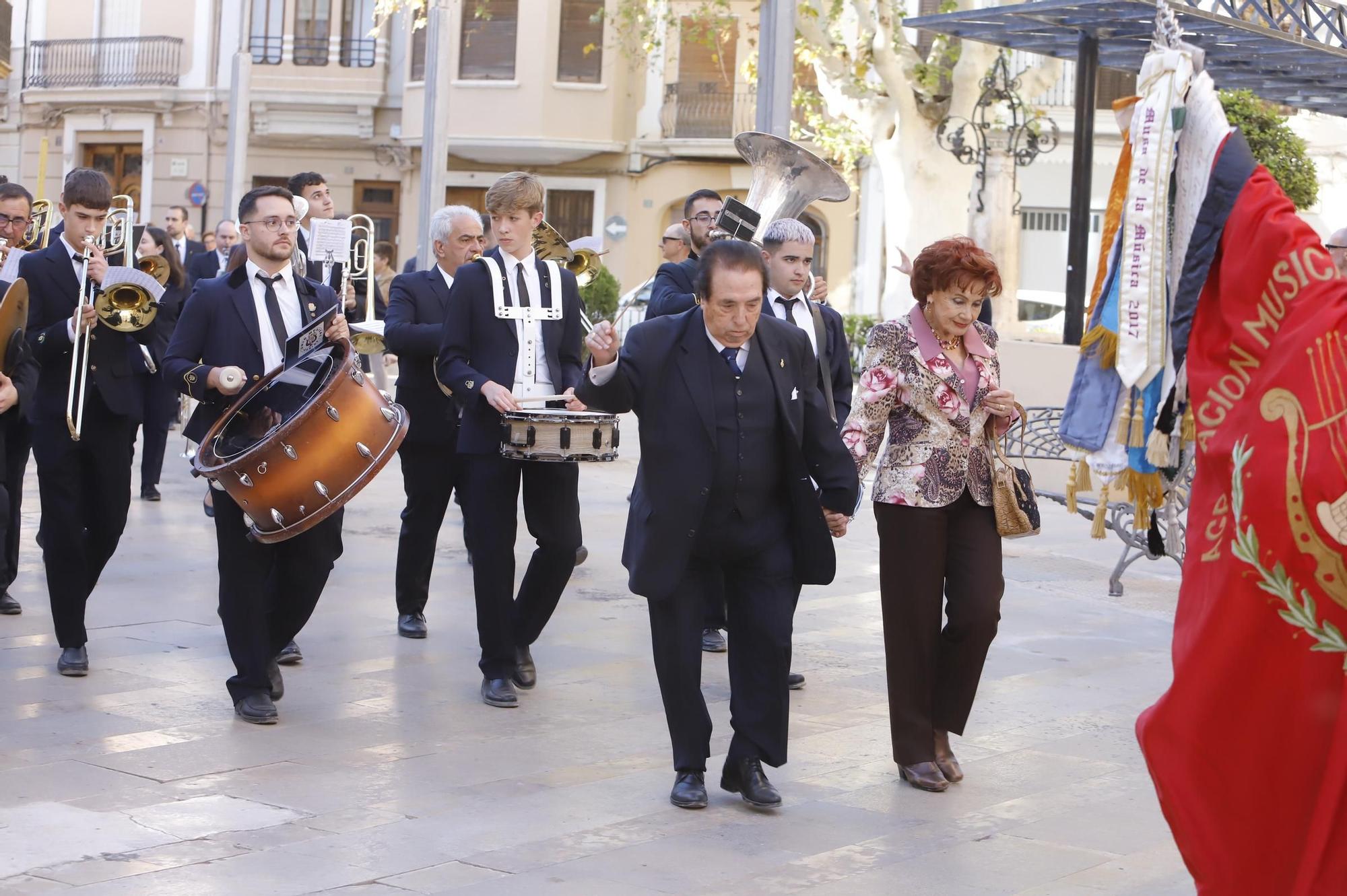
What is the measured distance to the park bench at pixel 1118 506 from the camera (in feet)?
18.6

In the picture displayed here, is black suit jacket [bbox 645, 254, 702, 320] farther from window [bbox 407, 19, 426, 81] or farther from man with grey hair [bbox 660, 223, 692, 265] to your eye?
window [bbox 407, 19, 426, 81]

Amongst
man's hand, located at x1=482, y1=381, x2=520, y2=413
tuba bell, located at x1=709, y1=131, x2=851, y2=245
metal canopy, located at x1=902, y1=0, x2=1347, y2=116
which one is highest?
metal canopy, located at x1=902, y1=0, x2=1347, y2=116

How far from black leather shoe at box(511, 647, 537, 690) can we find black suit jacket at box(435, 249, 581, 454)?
855mm

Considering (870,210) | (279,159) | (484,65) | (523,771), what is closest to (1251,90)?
(523,771)

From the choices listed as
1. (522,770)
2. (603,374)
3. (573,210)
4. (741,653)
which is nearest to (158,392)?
(522,770)

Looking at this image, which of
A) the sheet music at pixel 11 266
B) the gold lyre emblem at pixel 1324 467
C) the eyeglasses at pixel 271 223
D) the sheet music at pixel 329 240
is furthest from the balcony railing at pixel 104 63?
the gold lyre emblem at pixel 1324 467

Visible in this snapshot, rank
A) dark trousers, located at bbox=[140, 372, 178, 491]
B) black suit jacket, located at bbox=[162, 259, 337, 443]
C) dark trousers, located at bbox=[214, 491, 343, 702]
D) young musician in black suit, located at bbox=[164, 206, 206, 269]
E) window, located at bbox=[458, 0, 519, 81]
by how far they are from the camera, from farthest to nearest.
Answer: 1. window, located at bbox=[458, 0, 519, 81]
2. young musician in black suit, located at bbox=[164, 206, 206, 269]
3. dark trousers, located at bbox=[140, 372, 178, 491]
4. black suit jacket, located at bbox=[162, 259, 337, 443]
5. dark trousers, located at bbox=[214, 491, 343, 702]

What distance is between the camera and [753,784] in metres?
5.94

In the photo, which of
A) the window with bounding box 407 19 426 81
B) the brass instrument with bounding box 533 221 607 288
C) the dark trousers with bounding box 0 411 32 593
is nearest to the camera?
the dark trousers with bounding box 0 411 32 593

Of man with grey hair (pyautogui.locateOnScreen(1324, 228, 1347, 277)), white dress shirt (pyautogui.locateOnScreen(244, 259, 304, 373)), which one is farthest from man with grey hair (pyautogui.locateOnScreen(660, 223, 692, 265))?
man with grey hair (pyautogui.locateOnScreen(1324, 228, 1347, 277))

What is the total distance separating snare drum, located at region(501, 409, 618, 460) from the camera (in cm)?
696

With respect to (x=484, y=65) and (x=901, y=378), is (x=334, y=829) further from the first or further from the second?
(x=484, y=65)

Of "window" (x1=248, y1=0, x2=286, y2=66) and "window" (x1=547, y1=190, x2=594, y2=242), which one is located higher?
"window" (x1=248, y1=0, x2=286, y2=66)

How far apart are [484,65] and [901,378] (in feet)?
105
